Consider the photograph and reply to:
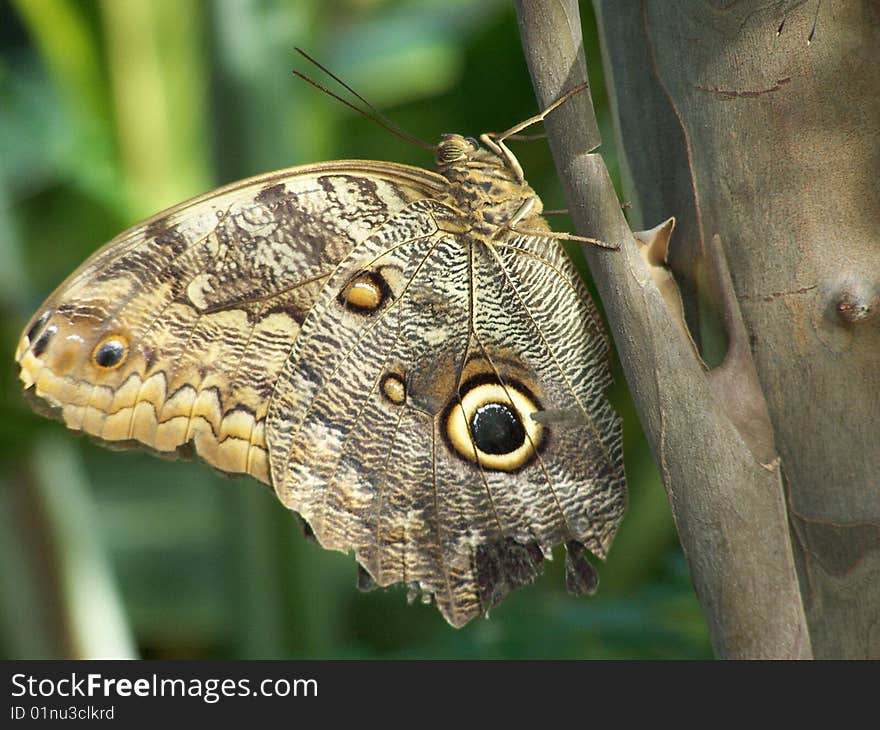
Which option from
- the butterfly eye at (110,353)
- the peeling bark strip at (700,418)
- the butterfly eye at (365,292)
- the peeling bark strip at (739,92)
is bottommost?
the peeling bark strip at (700,418)

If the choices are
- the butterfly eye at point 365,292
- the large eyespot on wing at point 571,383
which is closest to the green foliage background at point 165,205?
the large eyespot on wing at point 571,383

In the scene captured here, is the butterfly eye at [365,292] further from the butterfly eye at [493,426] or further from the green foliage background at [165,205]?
the green foliage background at [165,205]

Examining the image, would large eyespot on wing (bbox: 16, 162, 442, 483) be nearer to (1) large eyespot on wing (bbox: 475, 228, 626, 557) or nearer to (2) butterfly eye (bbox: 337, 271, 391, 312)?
(2) butterfly eye (bbox: 337, 271, 391, 312)

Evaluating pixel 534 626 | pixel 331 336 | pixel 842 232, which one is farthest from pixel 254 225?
pixel 534 626

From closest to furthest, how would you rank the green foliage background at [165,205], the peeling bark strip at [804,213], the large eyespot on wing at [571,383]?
the peeling bark strip at [804,213] → the large eyespot on wing at [571,383] → the green foliage background at [165,205]

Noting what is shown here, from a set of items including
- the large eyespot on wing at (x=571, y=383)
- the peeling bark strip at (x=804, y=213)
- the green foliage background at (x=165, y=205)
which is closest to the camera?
the peeling bark strip at (x=804, y=213)
